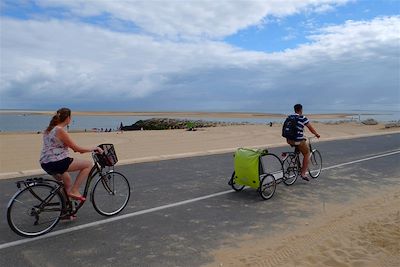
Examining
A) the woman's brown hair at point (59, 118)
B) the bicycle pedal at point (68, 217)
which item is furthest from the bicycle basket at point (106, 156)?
the bicycle pedal at point (68, 217)

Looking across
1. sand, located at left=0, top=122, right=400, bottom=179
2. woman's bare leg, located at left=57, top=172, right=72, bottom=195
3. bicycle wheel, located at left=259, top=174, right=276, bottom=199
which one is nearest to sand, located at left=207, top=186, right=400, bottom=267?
bicycle wheel, located at left=259, top=174, right=276, bottom=199

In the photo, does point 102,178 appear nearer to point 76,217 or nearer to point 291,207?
point 76,217

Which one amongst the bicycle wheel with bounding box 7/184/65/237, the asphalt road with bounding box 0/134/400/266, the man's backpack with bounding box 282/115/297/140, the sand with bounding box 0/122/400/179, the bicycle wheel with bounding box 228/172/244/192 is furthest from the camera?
the sand with bounding box 0/122/400/179

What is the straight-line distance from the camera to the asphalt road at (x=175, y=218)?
203 inches

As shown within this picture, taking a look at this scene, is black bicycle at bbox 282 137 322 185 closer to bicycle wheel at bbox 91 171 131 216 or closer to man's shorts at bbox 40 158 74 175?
bicycle wheel at bbox 91 171 131 216

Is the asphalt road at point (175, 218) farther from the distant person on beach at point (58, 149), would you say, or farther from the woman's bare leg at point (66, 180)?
the distant person on beach at point (58, 149)

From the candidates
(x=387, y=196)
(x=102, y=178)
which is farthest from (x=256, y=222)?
(x=387, y=196)

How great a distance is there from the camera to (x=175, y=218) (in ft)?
22.2

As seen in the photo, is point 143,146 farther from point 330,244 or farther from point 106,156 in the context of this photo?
point 330,244

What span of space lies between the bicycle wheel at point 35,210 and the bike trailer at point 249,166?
11.7 feet

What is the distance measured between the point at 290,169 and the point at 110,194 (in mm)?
4440

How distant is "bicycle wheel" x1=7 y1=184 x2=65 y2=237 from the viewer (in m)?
5.73

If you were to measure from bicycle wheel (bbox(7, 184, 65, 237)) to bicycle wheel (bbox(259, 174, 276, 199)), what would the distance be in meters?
3.82

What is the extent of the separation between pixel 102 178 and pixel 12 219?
5.09 ft
